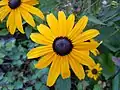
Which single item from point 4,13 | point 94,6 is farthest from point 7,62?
point 4,13

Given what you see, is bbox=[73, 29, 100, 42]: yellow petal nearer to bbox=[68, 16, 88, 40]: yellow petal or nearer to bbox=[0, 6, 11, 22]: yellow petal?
bbox=[68, 16, 88, 40]: yellow petal

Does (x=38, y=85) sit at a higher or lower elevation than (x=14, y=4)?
lower

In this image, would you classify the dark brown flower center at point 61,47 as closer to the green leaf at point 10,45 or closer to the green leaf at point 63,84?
the green leaf at point 63,84

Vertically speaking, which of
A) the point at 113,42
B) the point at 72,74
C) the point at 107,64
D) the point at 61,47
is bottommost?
the point at 72,74

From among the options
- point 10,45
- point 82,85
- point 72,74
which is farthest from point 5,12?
point 10,45

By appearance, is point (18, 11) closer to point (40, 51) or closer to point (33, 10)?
point (33, 10)

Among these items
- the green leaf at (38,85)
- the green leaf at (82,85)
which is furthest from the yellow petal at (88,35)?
the green leaf at (38,85)
